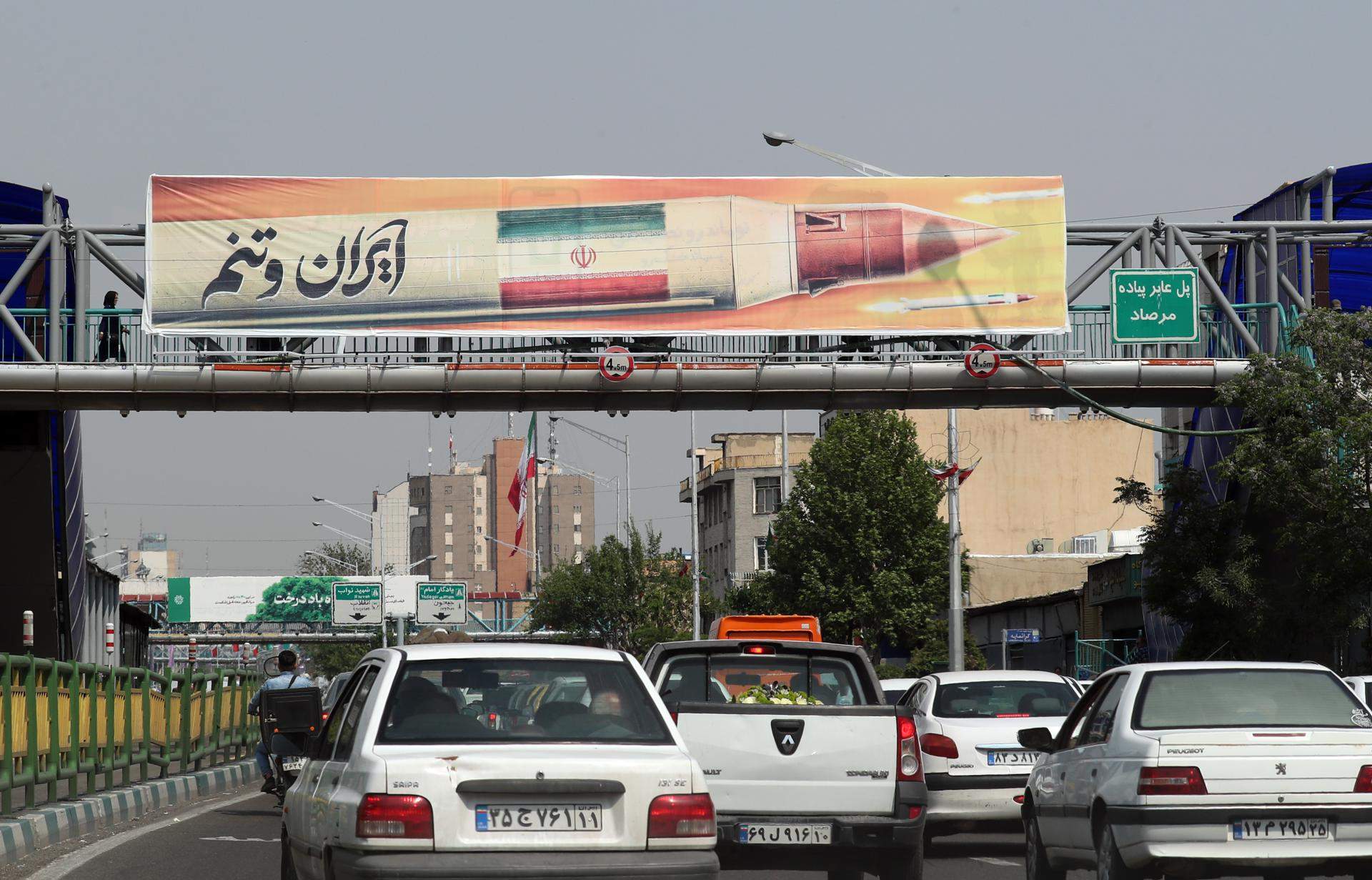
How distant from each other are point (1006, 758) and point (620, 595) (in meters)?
79.1

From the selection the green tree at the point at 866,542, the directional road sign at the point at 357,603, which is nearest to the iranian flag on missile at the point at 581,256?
the green tree at the point at 866,542

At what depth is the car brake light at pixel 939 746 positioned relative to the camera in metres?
14.7

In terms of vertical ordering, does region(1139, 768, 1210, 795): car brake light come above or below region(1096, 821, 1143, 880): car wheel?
above

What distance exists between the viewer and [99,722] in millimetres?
19844

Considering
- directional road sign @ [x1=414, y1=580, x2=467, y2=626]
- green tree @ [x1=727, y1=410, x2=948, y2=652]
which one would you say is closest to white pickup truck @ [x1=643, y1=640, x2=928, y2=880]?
green tree @ [x1=727, y1=410, x2=948, y2=652]

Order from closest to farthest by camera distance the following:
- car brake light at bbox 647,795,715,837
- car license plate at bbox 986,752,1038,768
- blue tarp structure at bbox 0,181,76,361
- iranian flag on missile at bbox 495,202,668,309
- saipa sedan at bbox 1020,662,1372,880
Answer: car brake light at bbox 647,795,715,837 → saipa sedan at bbox 1020,662,1372,880 → car license plate at bbox 986,752,1038,768 → iranian flag on missile at bbox 495,202,668,309 → blue tarp structure at bbox 0,181,76,361

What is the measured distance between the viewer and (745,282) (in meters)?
30.8

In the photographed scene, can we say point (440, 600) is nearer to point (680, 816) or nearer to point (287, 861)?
point (287, 861)

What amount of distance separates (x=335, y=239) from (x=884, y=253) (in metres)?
8.89

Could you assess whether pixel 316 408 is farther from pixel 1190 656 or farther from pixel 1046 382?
pixel 1190 656

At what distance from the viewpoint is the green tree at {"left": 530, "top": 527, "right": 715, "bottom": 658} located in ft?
302

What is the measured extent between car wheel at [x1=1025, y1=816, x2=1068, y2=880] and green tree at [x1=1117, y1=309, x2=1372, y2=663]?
14620 mm

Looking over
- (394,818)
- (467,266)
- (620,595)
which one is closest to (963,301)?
(467,266)

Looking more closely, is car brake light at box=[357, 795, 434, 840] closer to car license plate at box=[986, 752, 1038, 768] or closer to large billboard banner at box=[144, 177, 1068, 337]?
car license plate at box=[986, 752, 1038, 768]
